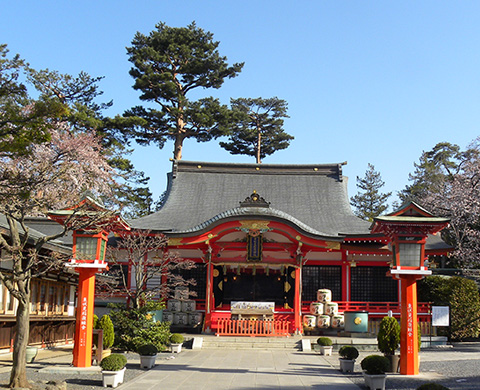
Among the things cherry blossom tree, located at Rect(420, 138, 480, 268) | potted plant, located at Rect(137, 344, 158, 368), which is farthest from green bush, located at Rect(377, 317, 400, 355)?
cherry blossom tree, located at Rect(420, 138, 480, 268)

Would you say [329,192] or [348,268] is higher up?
[329,192]

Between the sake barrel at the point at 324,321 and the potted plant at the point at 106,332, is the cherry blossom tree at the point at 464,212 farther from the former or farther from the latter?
the potted plant at the point at 106,332

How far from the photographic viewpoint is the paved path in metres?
13.0

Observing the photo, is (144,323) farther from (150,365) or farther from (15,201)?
(15,201)

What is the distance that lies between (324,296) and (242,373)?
35.9 feet

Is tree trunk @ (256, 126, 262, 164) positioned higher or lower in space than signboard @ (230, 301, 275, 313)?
higher

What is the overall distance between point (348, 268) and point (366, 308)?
2.32 meters

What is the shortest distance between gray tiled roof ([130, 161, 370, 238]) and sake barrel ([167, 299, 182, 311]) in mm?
3628

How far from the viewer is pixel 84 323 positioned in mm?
14906

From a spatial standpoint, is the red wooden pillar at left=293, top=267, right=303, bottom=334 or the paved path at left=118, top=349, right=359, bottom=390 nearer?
the paved path at left=118, top=349, right=359, bottom=390

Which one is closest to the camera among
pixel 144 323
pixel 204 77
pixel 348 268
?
pixel 144 323

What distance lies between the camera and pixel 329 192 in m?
32.8

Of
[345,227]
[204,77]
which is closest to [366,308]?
[345,227]

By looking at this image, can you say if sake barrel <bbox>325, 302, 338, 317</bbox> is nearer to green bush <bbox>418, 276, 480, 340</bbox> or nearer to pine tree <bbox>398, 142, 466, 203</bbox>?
green bush <bbox>418, 276, 480, 340</bbox>
